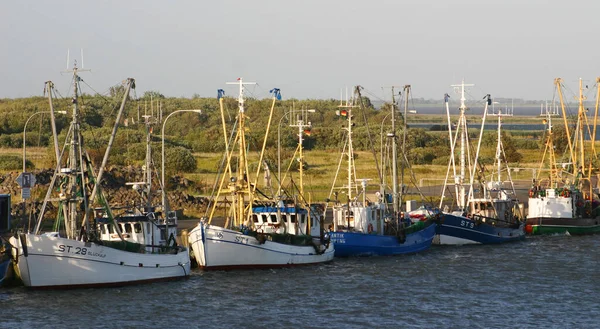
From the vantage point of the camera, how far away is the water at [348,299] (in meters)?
45.8

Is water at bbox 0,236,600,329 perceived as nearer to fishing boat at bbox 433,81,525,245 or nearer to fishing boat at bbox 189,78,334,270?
fishing boat at bbox 189,78,334,270

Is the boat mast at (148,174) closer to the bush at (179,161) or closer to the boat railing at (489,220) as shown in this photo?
the boat railing at (489,220)

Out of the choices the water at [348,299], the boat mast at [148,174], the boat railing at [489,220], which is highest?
the boat mast at [148,174]

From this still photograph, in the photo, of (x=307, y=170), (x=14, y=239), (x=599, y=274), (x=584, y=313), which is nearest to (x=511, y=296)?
(x=584, y=313)

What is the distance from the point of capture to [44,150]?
393 feet

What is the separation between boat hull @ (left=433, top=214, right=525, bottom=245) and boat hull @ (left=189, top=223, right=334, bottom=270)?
16800 mm

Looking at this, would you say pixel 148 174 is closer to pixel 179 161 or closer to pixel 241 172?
pixel 241 172

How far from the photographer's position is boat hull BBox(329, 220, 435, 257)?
216ft

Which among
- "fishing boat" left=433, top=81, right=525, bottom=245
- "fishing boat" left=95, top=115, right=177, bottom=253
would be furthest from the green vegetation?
"fishing boat" left=95, top=115, right=177, bottom=253

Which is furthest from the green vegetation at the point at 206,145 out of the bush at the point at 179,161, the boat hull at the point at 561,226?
the boat hull at the point at 561,226

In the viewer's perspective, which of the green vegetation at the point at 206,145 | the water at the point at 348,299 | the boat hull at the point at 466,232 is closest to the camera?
the water at the point at 348,299

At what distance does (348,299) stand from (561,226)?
109 ft

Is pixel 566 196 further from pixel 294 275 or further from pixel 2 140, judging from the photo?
pixel 2 140

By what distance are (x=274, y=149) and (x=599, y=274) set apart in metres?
66.5
